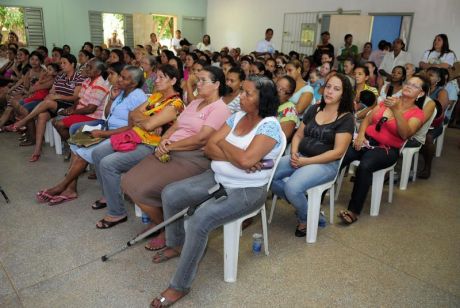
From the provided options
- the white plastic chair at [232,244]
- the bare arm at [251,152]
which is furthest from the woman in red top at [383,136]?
the bare arm at [251,152]

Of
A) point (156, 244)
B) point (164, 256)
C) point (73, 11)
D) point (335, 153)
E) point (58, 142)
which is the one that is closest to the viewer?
point (164, 256)

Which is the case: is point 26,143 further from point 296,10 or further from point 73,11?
point 296,10

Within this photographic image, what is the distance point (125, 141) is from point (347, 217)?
1.74 meters

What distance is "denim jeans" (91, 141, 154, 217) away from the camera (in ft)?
8.11

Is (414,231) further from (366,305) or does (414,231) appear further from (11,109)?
(11,109)

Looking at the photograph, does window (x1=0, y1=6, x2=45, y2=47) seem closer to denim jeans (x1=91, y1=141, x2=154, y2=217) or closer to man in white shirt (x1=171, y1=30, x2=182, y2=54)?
man in white shirt (x1=171, y1=30, x2=182, y2=54)

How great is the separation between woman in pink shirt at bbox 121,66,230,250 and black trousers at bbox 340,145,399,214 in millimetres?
1174

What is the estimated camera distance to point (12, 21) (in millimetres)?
8758

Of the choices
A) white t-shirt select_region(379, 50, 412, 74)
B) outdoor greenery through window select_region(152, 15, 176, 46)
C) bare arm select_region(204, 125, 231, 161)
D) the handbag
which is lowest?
the handbag

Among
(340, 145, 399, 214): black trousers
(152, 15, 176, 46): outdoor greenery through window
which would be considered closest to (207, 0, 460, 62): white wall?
(152, 15, 176, 46): outdoor greenery through window

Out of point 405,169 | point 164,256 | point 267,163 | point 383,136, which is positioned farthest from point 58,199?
point 405,169

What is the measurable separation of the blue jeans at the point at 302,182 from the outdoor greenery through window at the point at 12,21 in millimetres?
9102

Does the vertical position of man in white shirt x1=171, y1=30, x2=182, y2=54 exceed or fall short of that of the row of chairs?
it exceeds it

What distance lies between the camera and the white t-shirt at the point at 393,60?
654cm
